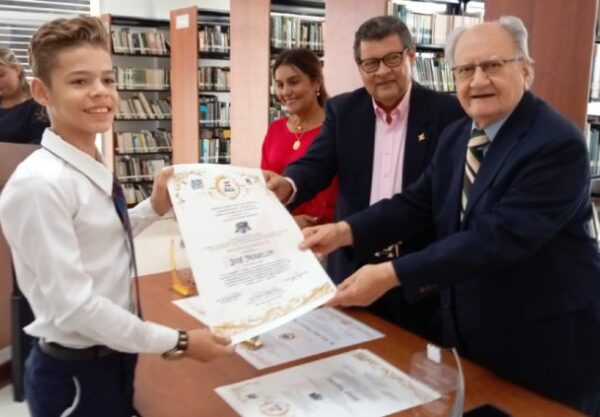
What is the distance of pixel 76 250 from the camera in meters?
1.13

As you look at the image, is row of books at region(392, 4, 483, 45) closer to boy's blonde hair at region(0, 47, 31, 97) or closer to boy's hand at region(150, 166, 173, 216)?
boy's blonde hair at region(0, 47, 31, 97)

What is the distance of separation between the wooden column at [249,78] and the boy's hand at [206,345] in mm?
4244

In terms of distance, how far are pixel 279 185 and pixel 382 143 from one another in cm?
47

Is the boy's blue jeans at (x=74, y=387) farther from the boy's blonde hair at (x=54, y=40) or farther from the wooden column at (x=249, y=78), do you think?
the wooden column at (x=249, y=78)

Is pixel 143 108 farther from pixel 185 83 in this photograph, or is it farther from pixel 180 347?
pixel 180 347

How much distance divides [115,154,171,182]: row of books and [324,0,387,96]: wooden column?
3637mm

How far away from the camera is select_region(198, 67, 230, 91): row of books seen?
7.13 m

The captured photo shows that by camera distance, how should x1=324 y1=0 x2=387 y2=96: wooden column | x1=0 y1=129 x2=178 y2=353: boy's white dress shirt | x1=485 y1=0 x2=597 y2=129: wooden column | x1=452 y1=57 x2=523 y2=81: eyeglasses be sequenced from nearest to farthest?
x1=0 y1=129 x2=178 y2=353: boy's white dress shirt → x1=452 y1=57 x2=523 y2=81: eyeglasses → x1=485 y1=0 x2=597 y2=129: wooden column → x1=324 y1=0 x2=387 y2=96: wooden column

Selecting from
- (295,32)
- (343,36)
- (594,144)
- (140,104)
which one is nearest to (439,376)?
(594,144)

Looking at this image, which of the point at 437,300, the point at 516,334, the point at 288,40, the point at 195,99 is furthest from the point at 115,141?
the point at 516,334

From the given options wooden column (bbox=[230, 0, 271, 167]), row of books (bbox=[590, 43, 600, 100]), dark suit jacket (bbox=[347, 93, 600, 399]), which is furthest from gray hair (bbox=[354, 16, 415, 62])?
wooden column (bbox=[230, 0, 271, 167])

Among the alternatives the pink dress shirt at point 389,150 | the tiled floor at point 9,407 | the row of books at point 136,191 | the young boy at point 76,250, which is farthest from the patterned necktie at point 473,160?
the row of books at point 136,191

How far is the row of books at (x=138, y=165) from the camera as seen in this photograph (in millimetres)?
7457

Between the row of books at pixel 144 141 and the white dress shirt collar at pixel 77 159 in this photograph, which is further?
the row of books at pixel 144 141
